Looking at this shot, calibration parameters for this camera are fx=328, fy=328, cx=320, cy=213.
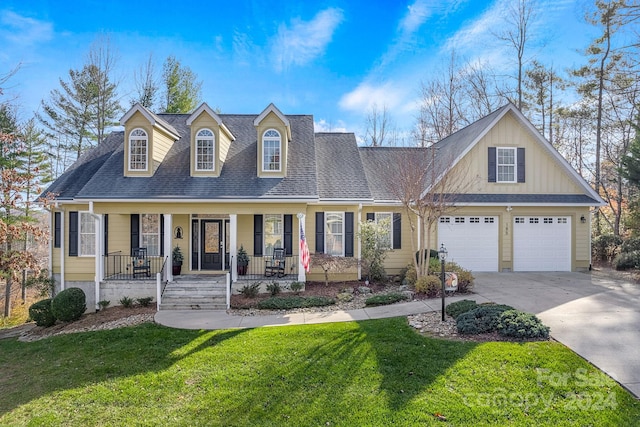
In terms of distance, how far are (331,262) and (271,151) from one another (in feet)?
16.4

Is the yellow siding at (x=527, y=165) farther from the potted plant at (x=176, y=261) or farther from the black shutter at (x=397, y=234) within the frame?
the potted plant at (x=176, y=261)

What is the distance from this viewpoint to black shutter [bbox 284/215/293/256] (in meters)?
13.3

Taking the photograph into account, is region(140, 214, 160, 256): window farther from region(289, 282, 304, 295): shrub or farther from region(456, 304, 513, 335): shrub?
region(456, 304, 513, 335): shrub

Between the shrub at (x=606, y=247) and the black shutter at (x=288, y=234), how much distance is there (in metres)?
16.1

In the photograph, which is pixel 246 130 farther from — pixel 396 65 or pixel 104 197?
pixel 396 65

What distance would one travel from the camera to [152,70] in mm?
22922

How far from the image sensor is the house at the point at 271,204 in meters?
12.0

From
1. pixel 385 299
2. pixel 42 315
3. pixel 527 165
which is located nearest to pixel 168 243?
pixel 42 315

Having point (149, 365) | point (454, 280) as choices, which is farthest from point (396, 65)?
point (149, 365)

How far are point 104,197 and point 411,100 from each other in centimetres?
2033

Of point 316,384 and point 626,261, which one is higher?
point 626,261

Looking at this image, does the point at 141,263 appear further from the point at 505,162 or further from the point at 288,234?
the point at 505,162

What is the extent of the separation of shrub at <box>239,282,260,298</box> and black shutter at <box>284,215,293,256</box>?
234 cm

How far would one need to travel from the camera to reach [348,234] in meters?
13.3
